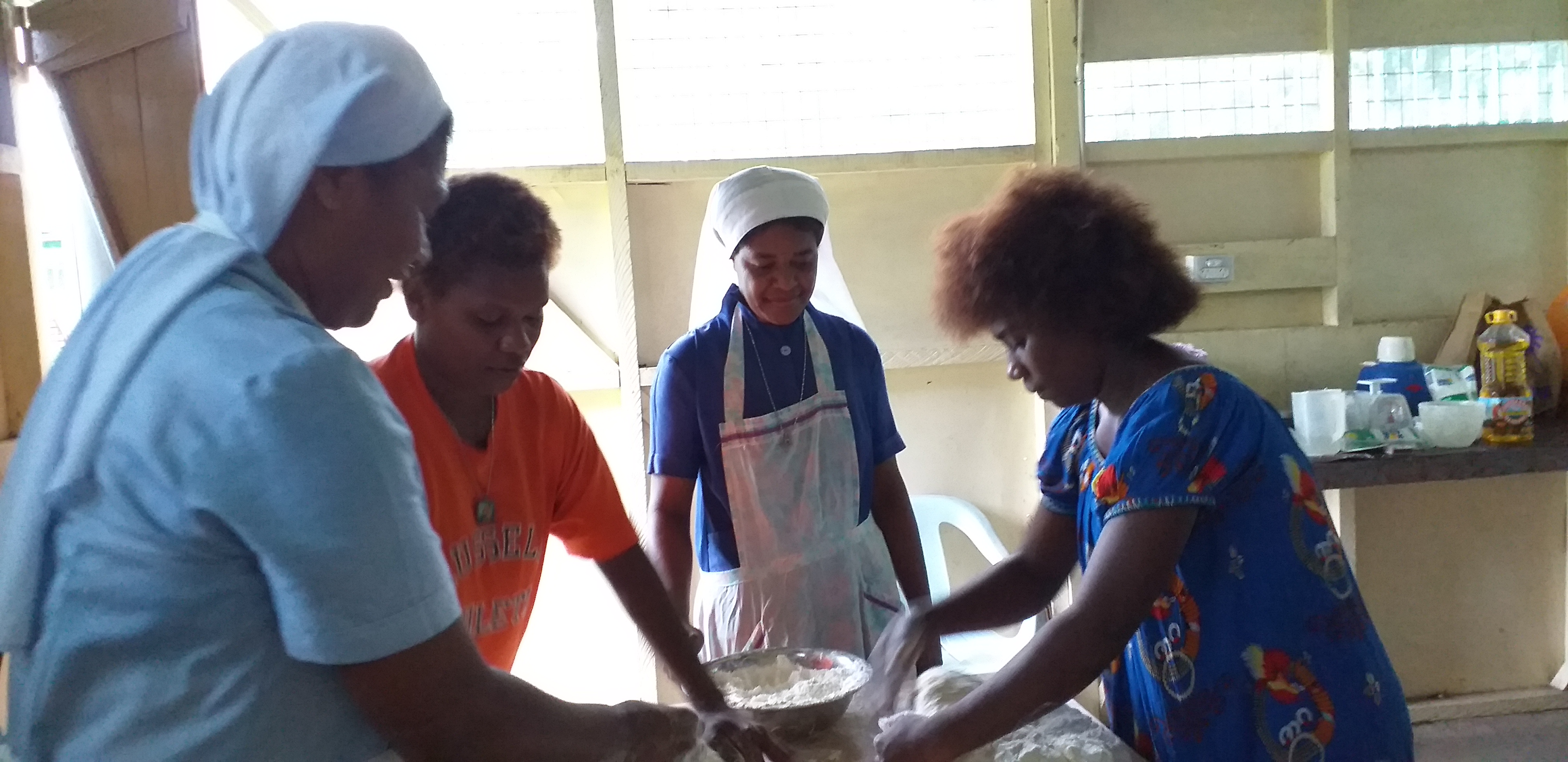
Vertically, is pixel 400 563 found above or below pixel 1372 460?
above

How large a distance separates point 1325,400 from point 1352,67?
1127mm

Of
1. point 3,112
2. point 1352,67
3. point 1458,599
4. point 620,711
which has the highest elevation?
point 1352,67

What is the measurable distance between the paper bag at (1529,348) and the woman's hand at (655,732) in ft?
9.21

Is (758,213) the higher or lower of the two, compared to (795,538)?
higher

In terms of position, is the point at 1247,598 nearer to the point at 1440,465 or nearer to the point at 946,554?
the point at 1440,465

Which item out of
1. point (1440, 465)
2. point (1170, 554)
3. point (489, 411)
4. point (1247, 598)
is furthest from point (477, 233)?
point (1440, 465)

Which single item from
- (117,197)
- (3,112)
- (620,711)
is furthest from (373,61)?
(3,112)

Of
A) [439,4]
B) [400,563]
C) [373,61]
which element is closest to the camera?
[400,563]

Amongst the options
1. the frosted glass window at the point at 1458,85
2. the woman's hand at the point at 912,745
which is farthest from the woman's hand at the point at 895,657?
the frosted glass window at the point at 1458,85

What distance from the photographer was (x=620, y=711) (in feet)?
3.48

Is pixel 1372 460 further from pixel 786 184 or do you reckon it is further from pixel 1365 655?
pixel 786 184

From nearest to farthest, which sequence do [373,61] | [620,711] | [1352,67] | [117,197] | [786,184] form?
[373,61] → [620,711] → [117,197] → [786,184] → [1352,67]

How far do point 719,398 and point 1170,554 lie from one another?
97 cm

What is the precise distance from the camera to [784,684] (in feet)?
4.69
